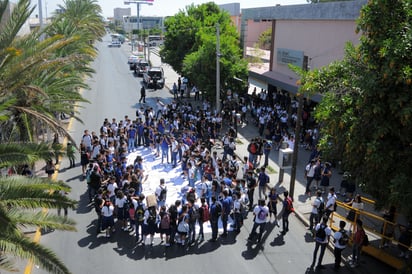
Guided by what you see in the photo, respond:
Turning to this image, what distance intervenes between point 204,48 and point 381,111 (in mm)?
20020

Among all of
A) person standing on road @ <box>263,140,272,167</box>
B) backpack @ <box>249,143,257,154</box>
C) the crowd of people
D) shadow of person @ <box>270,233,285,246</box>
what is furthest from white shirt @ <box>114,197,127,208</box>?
person standing on road @ <box>263,140,272,167</box>

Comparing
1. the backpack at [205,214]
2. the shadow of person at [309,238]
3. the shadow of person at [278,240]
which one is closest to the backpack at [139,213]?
the backpack at [205,214]

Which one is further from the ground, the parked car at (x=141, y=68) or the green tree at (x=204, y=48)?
the green tree at (x=204, y=48)

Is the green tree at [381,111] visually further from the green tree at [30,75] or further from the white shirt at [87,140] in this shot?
the white shirt at [87,140]

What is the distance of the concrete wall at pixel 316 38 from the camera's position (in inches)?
894

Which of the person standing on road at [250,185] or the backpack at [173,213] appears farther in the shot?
the person standing on road at [250,185]

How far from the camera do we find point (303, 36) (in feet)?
88.1

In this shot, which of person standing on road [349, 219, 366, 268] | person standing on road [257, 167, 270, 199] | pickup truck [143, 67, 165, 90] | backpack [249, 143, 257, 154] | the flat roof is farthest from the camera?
pickup truck [143, 67, 165, 90]

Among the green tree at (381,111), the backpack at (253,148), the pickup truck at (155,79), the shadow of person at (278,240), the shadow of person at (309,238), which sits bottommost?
the shadow of person at (309,238)

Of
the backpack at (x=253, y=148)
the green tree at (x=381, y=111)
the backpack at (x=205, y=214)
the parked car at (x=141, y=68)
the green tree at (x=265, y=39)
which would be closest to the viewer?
the green tree at (x=381, y=111)

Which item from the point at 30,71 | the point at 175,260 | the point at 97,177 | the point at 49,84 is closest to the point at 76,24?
the point at 49,84

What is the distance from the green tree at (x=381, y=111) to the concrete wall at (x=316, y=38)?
1158 centimetres

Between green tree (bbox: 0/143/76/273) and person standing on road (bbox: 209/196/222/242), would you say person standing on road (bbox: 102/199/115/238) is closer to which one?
person standing on road (bbox: 209/196/222/242)

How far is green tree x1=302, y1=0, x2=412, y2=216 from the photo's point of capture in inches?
328
